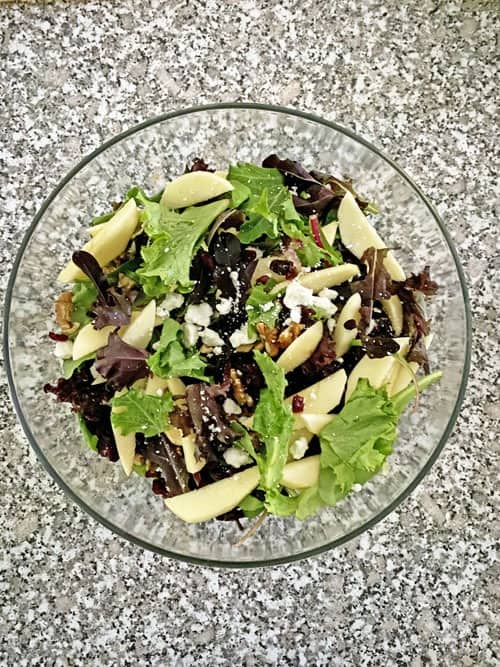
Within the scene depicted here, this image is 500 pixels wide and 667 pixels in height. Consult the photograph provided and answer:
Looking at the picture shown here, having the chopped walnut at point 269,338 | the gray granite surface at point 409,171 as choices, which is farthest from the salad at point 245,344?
the gray granite surface at point 409,171

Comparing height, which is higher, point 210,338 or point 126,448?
point 210,338

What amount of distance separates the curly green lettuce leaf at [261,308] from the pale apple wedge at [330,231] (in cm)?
13

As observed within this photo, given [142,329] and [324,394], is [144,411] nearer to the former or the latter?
[142,329]

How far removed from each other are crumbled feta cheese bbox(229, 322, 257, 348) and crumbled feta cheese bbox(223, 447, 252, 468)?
5.4 inches

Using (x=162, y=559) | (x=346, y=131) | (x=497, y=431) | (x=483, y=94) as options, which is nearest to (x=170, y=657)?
(x=162, y=559)

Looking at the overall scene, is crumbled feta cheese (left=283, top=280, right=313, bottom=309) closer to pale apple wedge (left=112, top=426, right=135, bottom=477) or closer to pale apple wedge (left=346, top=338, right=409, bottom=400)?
pale apple wedge (left=346, top=338, right=409, bottom=400)

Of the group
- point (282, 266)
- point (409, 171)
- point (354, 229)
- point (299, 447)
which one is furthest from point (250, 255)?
point (409, 171)

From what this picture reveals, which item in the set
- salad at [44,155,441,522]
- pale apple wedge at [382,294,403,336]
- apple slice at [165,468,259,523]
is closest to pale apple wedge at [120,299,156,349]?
salad at [44,155,441,522]

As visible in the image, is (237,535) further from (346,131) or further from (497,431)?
(346,131)

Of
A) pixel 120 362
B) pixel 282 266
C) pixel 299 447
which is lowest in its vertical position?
pixel 299 447

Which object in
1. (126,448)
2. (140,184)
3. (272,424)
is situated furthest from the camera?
(140,184)

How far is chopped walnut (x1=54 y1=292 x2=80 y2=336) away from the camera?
3.87 feet

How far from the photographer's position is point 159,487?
3.85ft

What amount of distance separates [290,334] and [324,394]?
0.09 meters
